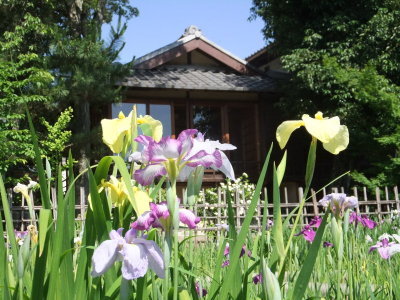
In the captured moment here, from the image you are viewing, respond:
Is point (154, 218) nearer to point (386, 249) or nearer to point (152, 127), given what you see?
point (152, 127)

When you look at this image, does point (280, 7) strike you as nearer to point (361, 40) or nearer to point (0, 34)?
point (361, 40)

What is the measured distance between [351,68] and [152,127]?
1050 cm

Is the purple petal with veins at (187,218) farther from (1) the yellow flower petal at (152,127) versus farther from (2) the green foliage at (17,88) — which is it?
(2) the green foliage at (17,88)

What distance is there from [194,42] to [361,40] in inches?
157

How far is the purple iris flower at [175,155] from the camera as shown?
32.5 inches

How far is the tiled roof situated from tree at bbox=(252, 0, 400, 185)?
3.02 ft

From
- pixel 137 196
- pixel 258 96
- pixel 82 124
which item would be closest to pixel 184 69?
pixel 258 96

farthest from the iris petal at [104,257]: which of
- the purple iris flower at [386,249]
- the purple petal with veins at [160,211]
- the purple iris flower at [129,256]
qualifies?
the purple iris flower at [386,249]

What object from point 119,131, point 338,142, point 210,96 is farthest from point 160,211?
point 210,96

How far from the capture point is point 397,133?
32.5 feet

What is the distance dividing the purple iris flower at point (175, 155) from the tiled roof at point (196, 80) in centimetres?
1010

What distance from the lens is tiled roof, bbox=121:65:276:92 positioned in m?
11.3

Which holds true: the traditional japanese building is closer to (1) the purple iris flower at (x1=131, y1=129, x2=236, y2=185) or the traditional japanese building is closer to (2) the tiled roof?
(2) the tiled roof

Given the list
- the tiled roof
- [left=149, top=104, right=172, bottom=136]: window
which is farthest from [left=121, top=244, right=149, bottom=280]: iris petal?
[left=149, top=104, right=172, bottom=136]: window
